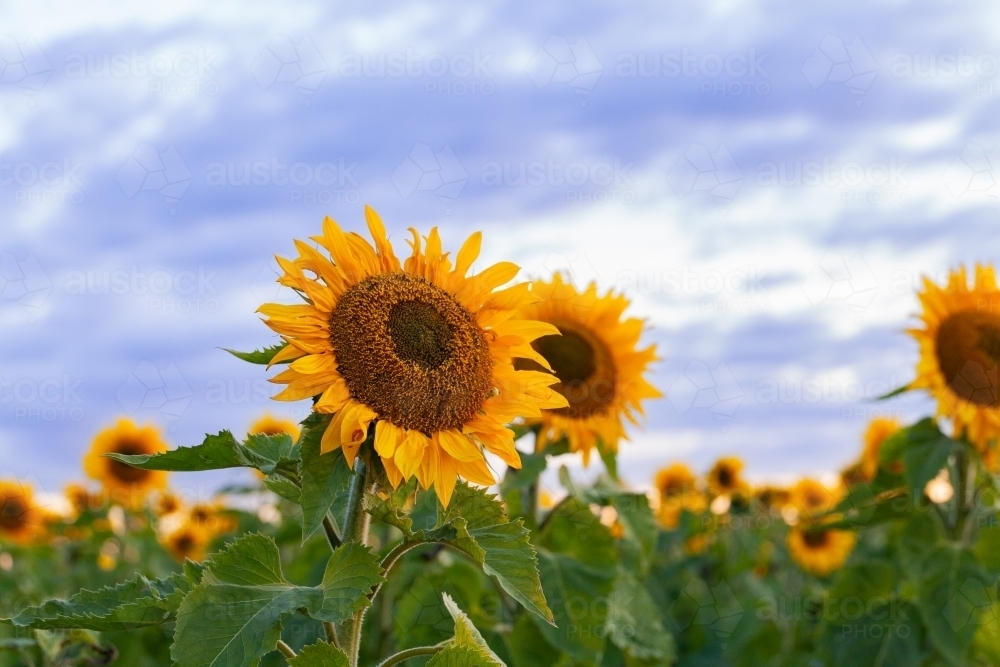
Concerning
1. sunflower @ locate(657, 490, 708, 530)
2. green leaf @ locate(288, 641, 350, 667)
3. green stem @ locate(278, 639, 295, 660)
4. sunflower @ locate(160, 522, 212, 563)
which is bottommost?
green leaf @ locate(288, 641, 350, 667)

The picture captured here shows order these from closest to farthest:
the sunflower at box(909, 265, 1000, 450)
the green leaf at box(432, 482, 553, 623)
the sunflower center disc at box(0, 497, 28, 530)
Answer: the green leaf at box(432, 482, 553, 623) < the sunflower at box(909, 265, 1000, 450) < the sunflower center disc at box(0, 497, 28, 530)

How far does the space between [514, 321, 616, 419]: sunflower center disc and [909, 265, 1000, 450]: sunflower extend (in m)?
1.48

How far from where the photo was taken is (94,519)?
7840mm

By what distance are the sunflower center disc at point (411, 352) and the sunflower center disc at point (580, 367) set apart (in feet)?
6.33

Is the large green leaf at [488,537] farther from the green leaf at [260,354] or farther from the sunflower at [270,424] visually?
the sunflower at [270,424]

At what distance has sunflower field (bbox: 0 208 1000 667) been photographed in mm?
2303

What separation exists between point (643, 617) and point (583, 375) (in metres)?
1.10

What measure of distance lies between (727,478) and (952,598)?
16.6ft

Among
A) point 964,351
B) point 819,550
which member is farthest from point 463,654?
point 819,550

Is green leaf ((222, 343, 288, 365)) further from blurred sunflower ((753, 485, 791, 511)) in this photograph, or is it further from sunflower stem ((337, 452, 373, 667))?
blurred sunflower ((753, 485, 791, 511))

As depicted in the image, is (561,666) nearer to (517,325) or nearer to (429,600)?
(429,600)

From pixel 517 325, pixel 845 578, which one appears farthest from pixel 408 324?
pixel 845 578

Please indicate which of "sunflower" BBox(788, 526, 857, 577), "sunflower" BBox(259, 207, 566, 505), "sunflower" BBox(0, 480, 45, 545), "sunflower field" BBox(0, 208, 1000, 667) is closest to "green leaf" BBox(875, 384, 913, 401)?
"sunflower field" BBox(0, 208, 1000, 667)

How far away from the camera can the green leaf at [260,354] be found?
2504mm
